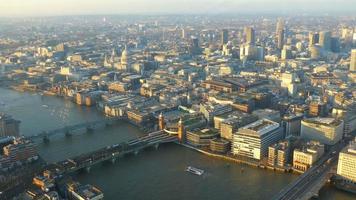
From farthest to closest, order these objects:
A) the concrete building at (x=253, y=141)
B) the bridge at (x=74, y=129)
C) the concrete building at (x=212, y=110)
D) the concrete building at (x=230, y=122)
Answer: the concrete building at (x=212, y=110) → the bridge at (x=74, y=129) → the concrete building at (x=230, y=122) → the concrete building at (x=253, y=141)

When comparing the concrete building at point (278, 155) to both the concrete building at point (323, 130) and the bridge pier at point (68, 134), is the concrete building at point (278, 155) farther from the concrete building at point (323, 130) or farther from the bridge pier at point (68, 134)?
the bridge pier at point (68, 134)

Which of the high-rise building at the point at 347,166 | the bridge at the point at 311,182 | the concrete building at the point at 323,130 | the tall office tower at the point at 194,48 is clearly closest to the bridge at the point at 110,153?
the concrete building at the point at 323,130

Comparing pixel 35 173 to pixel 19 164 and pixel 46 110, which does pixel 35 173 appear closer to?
pixel 19 164

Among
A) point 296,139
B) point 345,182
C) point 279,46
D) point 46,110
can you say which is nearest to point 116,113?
point 46,110

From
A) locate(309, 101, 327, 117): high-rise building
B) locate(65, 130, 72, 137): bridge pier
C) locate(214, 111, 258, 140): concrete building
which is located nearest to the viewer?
locate(214, 111, 258, 140): concrete building

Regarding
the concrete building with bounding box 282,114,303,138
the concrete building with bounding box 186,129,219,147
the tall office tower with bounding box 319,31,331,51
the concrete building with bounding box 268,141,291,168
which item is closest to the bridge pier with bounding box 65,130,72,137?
the concrete building with bounding box 186,129,219,147

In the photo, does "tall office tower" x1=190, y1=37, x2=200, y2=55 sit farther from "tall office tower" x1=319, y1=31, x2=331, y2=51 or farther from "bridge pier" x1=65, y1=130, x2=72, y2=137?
"bridge pier" x1=65, y1=130, x2=72, y2=137

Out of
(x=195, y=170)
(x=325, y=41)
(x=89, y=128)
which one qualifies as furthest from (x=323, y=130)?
(x=325, y=41)
